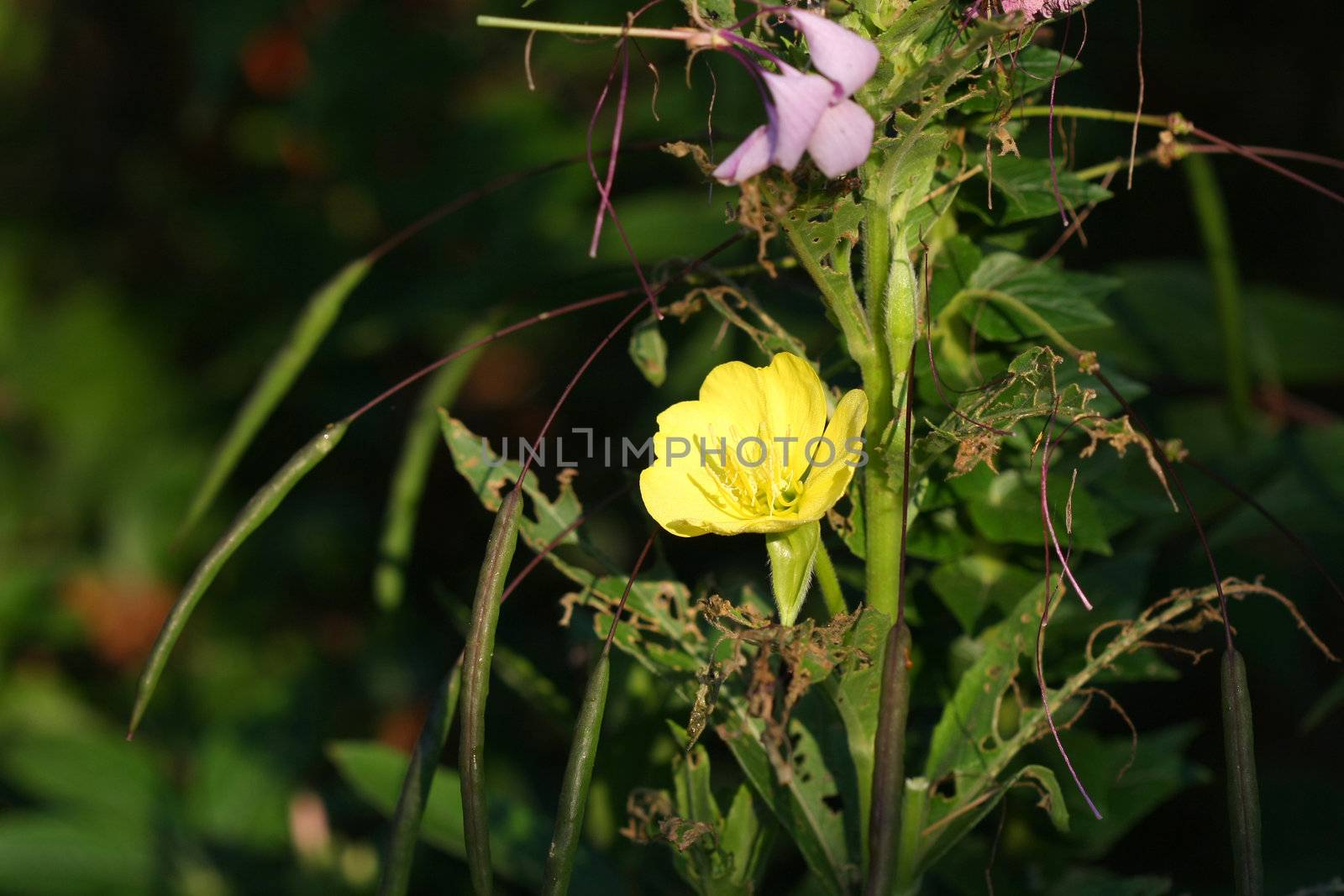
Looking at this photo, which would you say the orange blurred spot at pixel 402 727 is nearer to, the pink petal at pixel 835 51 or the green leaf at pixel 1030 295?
the green leaf at pixel 1030 295

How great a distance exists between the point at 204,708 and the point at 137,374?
0.46 metres

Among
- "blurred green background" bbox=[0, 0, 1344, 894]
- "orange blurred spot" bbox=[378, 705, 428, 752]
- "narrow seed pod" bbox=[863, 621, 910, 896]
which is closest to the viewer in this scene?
"narrow seed pod" bbox=[863, 621, 910, 896]

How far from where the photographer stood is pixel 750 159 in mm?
373

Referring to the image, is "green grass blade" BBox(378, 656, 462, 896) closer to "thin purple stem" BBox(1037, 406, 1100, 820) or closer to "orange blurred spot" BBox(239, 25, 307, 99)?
"thin purple stem" BBox(1037, 406, 1100, 820)

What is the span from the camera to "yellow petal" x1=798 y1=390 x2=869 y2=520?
0.42 m

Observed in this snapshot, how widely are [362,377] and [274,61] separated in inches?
16.2

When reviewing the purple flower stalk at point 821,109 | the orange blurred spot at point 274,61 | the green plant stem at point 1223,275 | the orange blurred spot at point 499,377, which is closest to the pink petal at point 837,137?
the purple flower stalk at point 821,109

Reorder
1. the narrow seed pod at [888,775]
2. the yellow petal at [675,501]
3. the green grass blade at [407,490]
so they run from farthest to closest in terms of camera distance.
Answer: the green grass blade at [407,490]
the yellow petal at [675,501]
the narrow seed pod at [888,775]

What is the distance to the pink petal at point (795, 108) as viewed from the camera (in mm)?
361

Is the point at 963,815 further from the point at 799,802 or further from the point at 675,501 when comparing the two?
the point at 675,501

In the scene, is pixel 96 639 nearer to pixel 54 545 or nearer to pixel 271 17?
pixel 54 545

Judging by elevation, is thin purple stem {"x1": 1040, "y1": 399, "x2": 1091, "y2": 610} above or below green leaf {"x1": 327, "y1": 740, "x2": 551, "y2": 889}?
above

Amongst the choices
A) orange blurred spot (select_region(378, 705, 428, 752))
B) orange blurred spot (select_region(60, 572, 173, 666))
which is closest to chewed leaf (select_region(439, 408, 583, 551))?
orange blurred spot (select_region(378, 705, 428, 752))

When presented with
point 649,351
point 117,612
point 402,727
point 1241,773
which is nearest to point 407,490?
point 649,351
